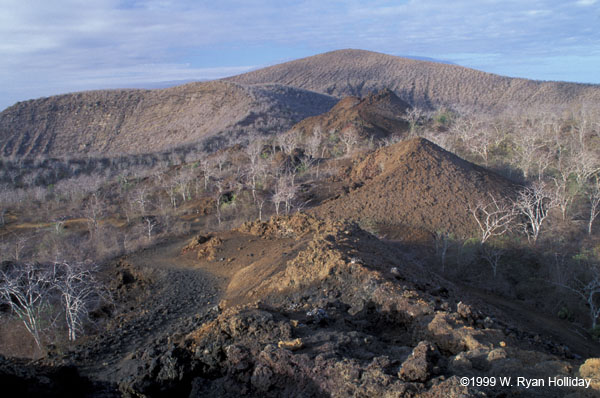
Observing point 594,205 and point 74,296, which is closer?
point 74,296

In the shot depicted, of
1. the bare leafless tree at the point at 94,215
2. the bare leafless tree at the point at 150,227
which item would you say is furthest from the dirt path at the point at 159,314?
the bare leafless tree at the point at 94,215

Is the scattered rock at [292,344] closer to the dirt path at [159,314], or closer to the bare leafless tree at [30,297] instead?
the dirt path at [159,314]

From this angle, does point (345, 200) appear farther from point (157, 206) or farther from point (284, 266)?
point (157, 206)

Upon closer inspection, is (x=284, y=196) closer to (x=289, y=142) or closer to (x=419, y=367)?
(x=289, y=142)

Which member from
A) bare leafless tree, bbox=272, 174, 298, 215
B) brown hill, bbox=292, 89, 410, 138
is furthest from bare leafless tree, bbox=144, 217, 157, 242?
brown hill, bbox=292, 89, 410, 138

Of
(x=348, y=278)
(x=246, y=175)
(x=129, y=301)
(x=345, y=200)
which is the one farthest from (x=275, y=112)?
(x=348, y=278)

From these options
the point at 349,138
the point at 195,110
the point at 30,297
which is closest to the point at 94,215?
the point at 30,297

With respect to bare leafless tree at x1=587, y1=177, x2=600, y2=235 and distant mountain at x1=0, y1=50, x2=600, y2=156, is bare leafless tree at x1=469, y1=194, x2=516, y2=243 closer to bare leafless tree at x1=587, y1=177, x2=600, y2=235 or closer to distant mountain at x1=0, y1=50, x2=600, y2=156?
bare leafless tree at x1=587, y1=177, x2=600, y2=235
